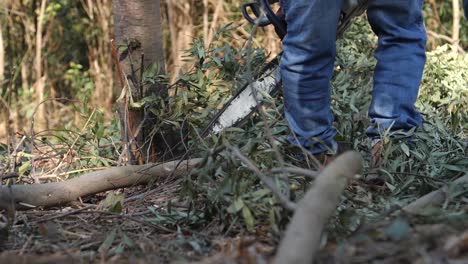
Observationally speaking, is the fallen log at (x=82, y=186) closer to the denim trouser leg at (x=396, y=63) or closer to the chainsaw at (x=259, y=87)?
the chainsaw at (x=259, y=87)

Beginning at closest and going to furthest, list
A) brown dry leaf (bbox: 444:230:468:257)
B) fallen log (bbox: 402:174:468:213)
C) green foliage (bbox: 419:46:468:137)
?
brown dry leaf (bbox: 444:230:468:257), fallen log (bbox: 402:174:468:213), green foliage (bbox: 419:46:468:137)

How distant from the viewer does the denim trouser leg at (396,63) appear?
2.50 metres

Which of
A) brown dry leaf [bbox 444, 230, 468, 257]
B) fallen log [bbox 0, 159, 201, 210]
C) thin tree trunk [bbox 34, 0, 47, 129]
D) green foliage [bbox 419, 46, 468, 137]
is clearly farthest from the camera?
thin tree trunk [bbox 34, 0, 47, 129]

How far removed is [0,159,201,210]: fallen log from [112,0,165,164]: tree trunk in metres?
0.23

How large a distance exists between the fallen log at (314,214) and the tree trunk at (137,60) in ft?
4.27

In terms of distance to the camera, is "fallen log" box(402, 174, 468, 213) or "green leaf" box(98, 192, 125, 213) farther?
"green leaf" box(98, 192, 125, 213)

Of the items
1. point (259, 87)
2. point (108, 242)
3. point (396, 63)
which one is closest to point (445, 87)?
point (396, 63)

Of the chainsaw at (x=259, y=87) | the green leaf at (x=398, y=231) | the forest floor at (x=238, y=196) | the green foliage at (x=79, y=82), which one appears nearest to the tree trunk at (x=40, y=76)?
the green foliage at (x=79, y=82)

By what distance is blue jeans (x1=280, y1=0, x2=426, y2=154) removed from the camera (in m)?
2.30

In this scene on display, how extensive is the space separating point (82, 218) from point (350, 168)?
2.98 ft

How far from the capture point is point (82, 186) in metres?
2.21

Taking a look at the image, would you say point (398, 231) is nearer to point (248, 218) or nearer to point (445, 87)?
point (248, 218)

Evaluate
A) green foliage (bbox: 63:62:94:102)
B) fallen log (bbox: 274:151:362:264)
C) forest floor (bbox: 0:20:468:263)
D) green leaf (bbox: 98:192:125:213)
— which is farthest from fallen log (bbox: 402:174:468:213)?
green foliage (bbox: 63:62:94:102)

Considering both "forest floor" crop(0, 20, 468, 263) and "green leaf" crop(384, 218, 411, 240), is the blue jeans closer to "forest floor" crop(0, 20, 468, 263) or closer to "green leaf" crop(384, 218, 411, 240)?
"forest floor" crop(0, 20, 468, 263)
